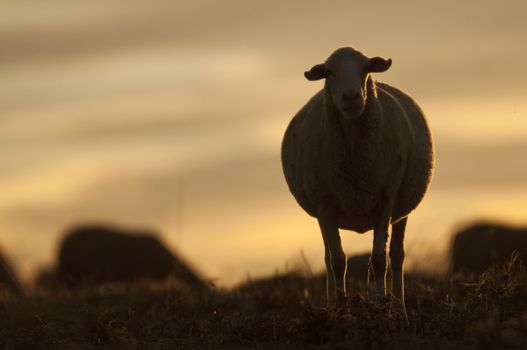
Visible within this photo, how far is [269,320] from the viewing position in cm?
994

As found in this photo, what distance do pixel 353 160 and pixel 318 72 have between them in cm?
80

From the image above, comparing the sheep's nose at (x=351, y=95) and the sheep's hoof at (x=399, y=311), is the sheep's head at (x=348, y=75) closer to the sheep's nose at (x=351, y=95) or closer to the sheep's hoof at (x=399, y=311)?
the sheep's nose at (x=351, y=95)

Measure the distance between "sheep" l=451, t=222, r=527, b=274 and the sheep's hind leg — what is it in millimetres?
6303

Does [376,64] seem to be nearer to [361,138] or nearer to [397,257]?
[361,138]

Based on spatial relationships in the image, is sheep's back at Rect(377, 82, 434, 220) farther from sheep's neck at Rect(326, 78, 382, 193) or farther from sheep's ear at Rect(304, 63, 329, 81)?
sheep's ear at Rect(304, 63, 329, 81)

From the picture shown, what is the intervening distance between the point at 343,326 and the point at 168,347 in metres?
1.41

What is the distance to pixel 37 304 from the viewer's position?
41.5ft

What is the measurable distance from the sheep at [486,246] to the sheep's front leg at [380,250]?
7573mm

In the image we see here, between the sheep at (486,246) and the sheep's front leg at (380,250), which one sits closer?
the sheep's front leg at (380,250)

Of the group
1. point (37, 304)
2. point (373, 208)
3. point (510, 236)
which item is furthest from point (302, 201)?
point (510, 236)

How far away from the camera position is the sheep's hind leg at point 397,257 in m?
11.6

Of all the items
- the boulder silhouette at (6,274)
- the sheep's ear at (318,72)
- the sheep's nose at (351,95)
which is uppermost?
the sheep's ear at (318,72)

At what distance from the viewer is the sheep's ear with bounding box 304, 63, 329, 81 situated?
10398mm

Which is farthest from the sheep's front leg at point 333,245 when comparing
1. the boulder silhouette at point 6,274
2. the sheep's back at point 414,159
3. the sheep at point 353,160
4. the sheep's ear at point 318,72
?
the boulder silhouette at point 6,274
